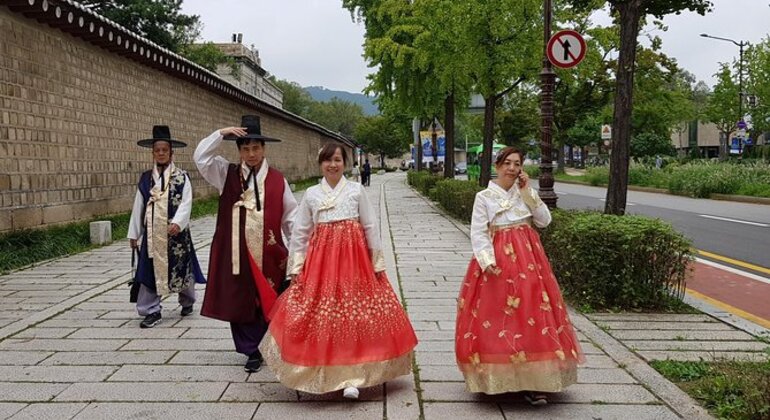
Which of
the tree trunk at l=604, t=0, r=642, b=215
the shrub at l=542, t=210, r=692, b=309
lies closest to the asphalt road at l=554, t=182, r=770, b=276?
the tree trunk at l=604, t=0, r=642, b=215

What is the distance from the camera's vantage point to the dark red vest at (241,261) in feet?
14.5

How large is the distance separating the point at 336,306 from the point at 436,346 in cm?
154

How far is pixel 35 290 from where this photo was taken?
728 centimetres

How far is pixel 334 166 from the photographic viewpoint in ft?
13.2

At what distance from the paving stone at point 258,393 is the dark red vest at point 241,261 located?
18.5 inches

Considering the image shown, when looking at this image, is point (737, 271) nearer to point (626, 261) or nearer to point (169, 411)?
point (626, 261)

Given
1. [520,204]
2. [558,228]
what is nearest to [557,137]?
[558,228]

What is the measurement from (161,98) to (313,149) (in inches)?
1060

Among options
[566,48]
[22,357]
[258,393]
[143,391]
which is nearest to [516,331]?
[258,393]

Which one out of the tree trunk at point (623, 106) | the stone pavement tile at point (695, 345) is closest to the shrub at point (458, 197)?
the tree trunk at point (623, 106)

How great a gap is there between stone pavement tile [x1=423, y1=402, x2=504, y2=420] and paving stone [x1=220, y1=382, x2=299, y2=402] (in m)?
0.86

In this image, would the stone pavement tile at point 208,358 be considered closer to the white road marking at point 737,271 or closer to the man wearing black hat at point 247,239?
the man wearing black hat at point 247,239

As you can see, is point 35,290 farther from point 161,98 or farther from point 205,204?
point 205,204

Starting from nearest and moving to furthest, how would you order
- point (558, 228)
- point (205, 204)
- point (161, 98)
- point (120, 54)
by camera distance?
point (558, 228), point (120, 54), point (161, 98), point (205, 204)
